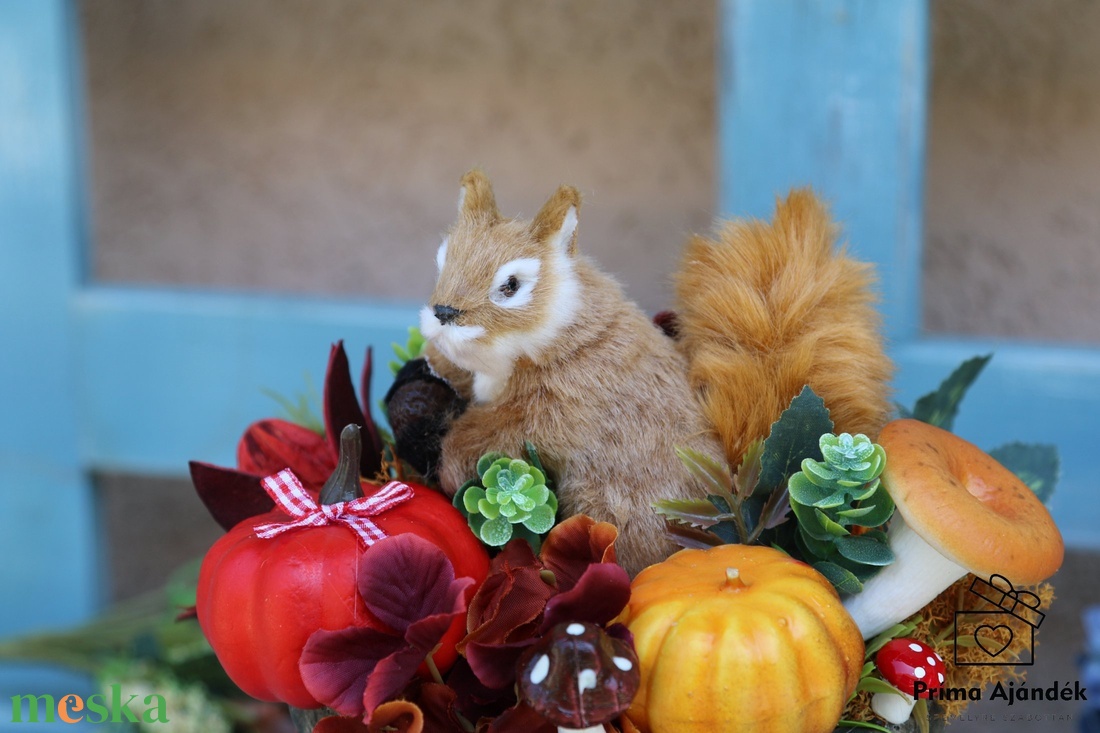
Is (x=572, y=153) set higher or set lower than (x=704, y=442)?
higher

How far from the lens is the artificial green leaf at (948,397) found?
644 millimetres

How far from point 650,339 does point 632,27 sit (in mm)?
984

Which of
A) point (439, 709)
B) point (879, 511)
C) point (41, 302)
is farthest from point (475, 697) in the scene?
point (41, 302)

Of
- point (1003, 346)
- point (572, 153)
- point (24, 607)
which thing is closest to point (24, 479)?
point (24, 607)

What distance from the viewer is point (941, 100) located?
125 centimetres

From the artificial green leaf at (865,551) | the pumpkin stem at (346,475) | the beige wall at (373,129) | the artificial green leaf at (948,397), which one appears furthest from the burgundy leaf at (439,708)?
the beige wall at (373,129)

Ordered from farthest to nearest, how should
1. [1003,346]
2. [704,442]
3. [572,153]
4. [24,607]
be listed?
[572,153]
[24,607]
[1003,346]
[704,442]

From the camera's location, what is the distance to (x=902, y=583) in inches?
20.2

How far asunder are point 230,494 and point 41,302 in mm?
788

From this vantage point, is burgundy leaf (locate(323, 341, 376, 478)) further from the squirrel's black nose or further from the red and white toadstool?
the red and white toadstool

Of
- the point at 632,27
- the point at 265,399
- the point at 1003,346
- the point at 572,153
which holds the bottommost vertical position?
the point at 265,399

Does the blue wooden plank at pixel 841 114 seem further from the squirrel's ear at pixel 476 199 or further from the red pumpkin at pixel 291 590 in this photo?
the red pumpkin at pixel 291 590

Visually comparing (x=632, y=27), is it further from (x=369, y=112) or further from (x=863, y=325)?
(x=863, y=325)

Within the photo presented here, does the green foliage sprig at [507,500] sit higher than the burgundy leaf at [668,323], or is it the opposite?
the burgundy leaf at [668,323]
